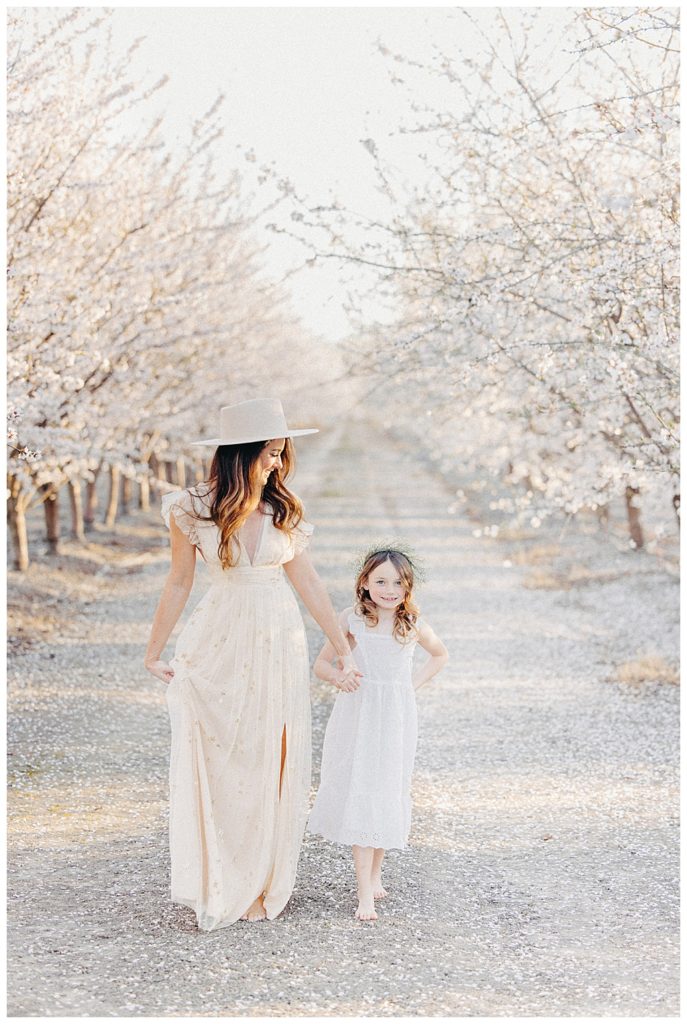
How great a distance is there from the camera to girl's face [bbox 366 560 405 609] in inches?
194

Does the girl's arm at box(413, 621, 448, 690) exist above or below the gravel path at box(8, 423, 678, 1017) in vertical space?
above

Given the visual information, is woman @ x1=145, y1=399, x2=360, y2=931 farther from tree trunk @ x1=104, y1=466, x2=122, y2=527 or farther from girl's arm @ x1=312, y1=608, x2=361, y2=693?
tree trunk @ x1=104, y1=466, x2=122, y2=527

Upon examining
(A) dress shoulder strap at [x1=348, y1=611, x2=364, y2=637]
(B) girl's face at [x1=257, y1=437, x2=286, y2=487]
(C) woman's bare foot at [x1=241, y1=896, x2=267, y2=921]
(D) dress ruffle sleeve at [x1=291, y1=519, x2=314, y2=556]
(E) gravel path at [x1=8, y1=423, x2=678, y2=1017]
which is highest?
(B) girl's face at [x1=257, y1=437, x2=286, y2=487]

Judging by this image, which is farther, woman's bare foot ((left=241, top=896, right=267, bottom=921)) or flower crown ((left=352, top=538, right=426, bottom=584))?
flower crown ((left=352, top=538, right=426, bottom=584))

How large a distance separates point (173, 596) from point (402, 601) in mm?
980

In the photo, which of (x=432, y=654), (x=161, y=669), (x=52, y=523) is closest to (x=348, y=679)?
(x=432, y=654)

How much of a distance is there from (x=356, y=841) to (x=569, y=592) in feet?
33.3

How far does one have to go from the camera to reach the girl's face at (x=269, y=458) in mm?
4812

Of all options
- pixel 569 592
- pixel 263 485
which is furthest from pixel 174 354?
pixel 263 485

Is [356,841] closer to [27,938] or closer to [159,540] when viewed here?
[27,938]

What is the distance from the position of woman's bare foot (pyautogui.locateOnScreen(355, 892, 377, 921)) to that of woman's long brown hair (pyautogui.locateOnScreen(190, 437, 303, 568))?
150 cm

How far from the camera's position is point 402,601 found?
16.4ft

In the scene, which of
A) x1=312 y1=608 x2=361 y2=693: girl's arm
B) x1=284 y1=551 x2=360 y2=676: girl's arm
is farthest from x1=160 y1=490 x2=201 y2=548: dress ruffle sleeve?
x1=312 y1=608 x2=361 y2=693: girl's arm

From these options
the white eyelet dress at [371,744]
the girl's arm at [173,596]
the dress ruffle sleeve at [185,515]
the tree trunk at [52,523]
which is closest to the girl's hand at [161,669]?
the girl's arm at [173,596]
